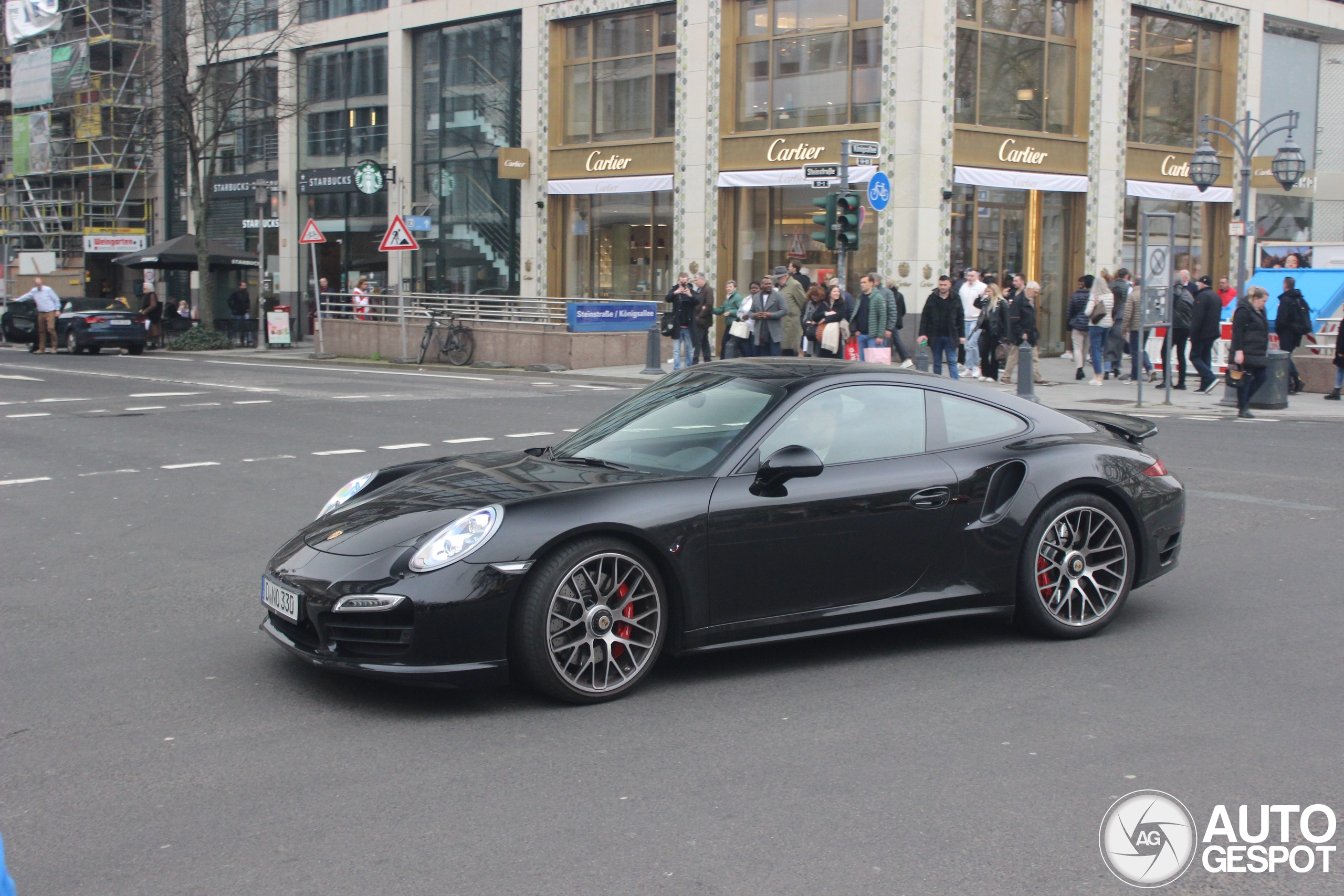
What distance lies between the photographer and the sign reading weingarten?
90.5ft

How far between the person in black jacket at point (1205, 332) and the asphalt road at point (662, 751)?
542 inches

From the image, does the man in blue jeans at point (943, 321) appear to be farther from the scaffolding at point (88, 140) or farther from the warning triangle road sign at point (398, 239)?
the scaffolding at point (88, 140)

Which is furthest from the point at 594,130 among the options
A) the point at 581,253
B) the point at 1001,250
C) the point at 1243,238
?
the point at 1243,238

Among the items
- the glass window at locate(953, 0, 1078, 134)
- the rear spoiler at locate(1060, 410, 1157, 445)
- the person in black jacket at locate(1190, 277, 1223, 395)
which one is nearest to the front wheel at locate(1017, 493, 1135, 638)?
the rear spoiler at locate(1060, 410, 1157, 445)

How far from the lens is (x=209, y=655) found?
615cm

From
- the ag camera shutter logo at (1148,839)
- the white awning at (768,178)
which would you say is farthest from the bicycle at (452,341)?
the ag camera shutter logo at (1148,839)

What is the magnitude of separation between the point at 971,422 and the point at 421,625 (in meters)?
2.77

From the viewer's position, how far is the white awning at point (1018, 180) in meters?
28.5

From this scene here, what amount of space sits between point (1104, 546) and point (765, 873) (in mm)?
3325

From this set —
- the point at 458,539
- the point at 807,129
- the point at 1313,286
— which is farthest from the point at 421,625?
the point at 807,129

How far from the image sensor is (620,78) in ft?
110

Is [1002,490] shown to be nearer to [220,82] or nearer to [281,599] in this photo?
[281,599]

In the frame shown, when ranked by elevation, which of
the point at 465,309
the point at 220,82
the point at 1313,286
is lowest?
the point at 465,309

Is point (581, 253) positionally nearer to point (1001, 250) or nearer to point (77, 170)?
point (1001, 250)
